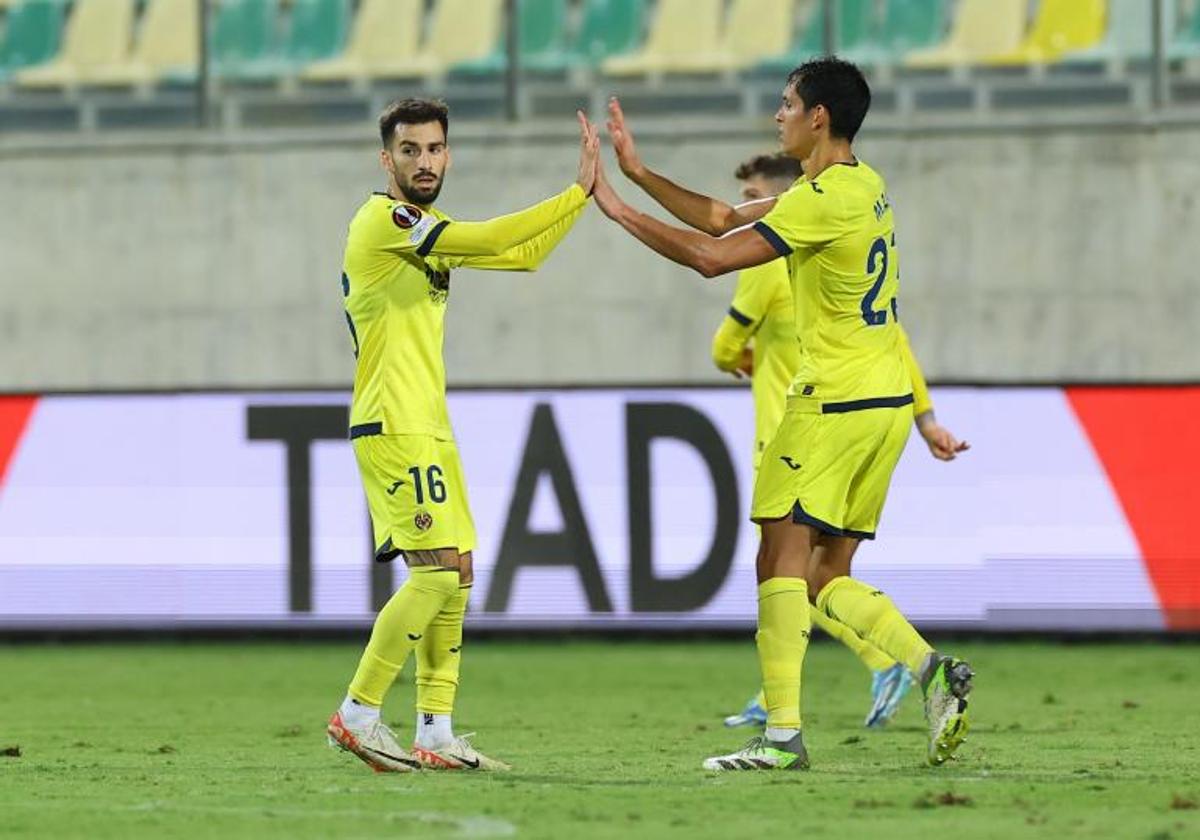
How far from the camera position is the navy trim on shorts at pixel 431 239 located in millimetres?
7340

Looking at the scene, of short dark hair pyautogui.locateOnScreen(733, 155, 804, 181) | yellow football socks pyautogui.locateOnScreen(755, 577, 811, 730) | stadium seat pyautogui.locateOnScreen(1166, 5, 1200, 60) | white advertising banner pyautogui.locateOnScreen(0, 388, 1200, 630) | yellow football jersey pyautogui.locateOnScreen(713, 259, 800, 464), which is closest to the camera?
yellow football socks pyautogui.locateOnScreen(755, 577, 811, 730)

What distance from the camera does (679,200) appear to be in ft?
25.2

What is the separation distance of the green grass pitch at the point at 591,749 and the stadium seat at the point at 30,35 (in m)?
4.48

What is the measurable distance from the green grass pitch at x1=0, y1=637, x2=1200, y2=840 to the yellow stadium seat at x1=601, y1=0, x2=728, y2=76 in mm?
4100

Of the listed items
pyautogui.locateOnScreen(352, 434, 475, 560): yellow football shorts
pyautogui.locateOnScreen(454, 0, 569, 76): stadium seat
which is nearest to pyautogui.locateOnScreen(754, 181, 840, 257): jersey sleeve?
pyautogui.locateOnScreen(352, 434, 475, 560): yellow football shorts

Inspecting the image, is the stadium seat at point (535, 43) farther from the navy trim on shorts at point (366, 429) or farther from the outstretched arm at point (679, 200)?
the navy trim on shorts at point (366, 429)

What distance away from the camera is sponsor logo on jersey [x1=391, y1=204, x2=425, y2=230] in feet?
24.2

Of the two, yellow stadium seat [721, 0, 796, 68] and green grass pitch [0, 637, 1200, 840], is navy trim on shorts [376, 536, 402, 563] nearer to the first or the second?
green grass pitch [0, 637, 1200, 840]

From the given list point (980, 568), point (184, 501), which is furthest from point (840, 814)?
point (184, 501)

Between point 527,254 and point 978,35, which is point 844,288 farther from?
point 978,35

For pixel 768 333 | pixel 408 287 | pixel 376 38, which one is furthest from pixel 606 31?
pixel 408 287

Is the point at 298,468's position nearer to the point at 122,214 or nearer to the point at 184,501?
the point at 184,501

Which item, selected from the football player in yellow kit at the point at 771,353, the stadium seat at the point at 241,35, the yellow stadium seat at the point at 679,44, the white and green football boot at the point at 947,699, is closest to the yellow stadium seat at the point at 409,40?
the stadium seat at the point at 241,35

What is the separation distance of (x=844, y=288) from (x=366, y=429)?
1.57m
